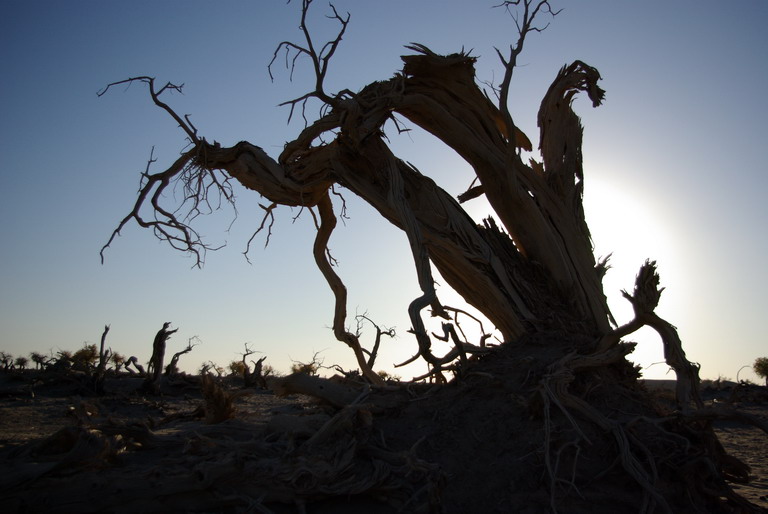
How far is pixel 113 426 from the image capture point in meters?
4.24

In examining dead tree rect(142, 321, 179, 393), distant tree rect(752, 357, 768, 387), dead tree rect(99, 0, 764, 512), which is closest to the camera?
dead tree rect(99, 0, 764, 512)

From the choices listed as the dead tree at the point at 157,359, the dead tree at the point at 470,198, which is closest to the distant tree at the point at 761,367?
the dead tree at the point at 470,198

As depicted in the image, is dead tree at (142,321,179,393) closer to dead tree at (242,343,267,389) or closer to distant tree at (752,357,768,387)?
dead tree at (242,343,267,389)

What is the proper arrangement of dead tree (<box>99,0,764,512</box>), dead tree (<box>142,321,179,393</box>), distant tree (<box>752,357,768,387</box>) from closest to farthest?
dead tree (<box>99,0,764,512</box>), dead tree (<box>142,321,179,393</box>), distant tree (<box>752,357,768,387</box>)

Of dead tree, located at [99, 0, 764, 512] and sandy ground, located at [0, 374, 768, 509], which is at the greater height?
dead tree, located at [99, 0, 764, 512]

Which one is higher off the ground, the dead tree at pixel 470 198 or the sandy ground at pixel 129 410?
the dead tree at pixel 470 198

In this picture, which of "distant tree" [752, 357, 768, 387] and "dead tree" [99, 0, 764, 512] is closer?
"dead tree" [99, 0, 764, 512]

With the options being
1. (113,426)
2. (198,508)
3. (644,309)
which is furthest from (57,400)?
(644,309)

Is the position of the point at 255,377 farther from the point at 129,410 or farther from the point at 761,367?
the point at 761,367

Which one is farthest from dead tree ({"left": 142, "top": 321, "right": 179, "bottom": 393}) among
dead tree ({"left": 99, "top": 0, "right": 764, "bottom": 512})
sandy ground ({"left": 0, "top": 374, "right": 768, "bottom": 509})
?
dead tree ({"left": 99, "top": 0, "right": 764, "bottom": 512})

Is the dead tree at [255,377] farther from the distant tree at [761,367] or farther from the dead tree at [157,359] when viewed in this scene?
the distant tree at [761,367]

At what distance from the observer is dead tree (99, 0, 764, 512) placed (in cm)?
473

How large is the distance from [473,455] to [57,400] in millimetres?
6249

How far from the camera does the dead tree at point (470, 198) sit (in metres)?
4.73
